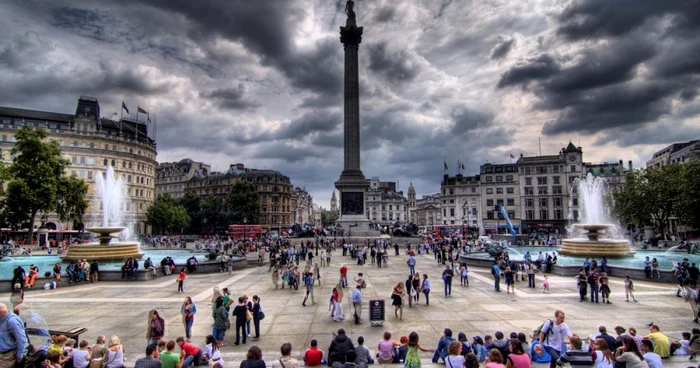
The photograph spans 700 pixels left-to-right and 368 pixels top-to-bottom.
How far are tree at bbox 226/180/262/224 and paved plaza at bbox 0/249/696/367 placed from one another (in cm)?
6942

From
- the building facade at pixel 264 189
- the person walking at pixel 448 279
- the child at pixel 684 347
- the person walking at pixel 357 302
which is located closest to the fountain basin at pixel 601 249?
the person walking at pixel 448 279

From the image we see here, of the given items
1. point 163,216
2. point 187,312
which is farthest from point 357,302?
point 163,216

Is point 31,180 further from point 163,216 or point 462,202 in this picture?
point 462,202

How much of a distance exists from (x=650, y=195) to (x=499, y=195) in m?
42.0

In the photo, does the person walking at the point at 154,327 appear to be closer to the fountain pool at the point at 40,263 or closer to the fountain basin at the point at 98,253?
the fountain pool at the point at 40,263

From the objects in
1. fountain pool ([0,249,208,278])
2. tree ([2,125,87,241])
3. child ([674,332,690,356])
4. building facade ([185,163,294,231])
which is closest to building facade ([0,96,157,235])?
tree ([2,125,87,241])

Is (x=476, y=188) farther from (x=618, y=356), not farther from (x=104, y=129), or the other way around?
(x=618, y=356)

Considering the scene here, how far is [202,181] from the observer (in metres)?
121

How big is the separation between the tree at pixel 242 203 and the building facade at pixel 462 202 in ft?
175

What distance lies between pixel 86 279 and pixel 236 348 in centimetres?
1804

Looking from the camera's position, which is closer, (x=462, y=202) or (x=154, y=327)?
(x=154, y=327)

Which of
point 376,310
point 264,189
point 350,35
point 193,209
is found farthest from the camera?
point 264,189

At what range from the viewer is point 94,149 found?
3027 inches

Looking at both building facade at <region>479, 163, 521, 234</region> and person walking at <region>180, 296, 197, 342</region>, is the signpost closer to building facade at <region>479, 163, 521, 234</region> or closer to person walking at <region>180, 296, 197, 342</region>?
person walking at <region>180, 296, 197, 342</region>
